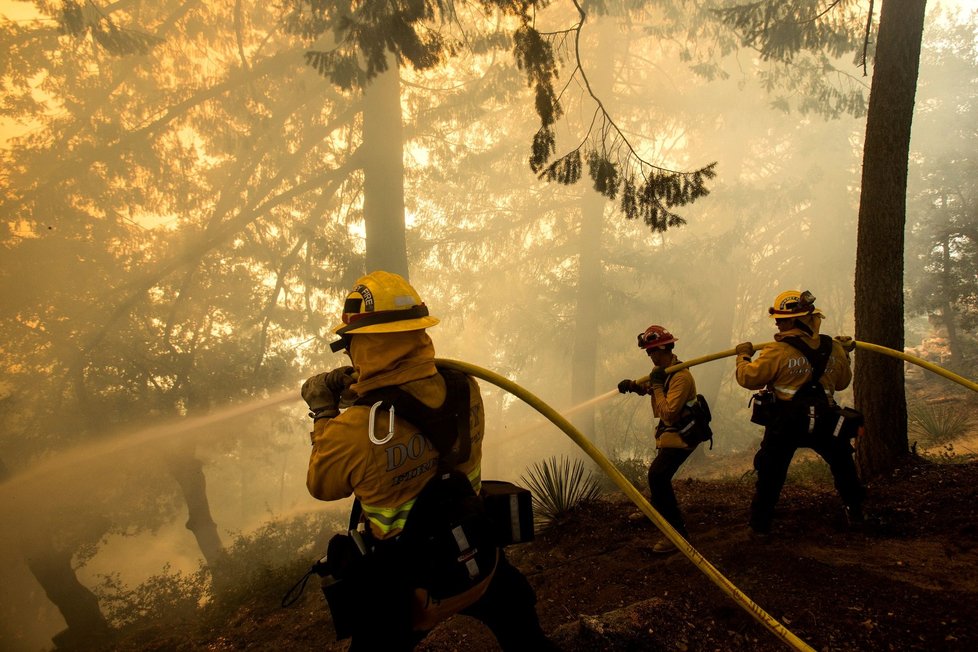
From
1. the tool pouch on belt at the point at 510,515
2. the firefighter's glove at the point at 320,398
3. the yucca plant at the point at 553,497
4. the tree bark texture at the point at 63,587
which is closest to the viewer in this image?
the firefighter's glove at the point at 320,398

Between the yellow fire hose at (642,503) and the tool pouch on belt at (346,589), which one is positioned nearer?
the tool pouch on belt at (346,589)

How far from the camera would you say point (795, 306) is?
3.62 meters

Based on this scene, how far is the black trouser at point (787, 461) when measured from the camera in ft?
11.8

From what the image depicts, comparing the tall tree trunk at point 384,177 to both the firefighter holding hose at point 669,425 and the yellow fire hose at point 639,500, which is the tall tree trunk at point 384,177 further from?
the yellow fire hose at point 639,500

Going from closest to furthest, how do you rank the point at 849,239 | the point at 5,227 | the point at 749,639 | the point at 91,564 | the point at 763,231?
the point at 749,639 → the point at 5,227 → the point at 849,239 → the point at 763,231 → the point at 91,564

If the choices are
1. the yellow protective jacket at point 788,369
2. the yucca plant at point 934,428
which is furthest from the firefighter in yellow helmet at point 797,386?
the yucca plant at point 934,428

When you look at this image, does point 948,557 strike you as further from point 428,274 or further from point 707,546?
point 428,274

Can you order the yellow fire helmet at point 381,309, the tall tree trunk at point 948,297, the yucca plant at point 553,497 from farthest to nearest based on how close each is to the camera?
the tall tree trunk at point 948,297
the yucca plant at point 553,497
the yellow fire helmet at point 381,309

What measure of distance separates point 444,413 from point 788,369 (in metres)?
2.99

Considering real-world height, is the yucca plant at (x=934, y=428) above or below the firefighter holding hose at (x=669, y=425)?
below

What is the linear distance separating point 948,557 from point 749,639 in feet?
5.99

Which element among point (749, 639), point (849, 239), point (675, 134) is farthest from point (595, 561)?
point (849, 239)

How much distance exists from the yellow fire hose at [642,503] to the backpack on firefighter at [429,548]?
35cm

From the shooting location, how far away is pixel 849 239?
62.4 ft
